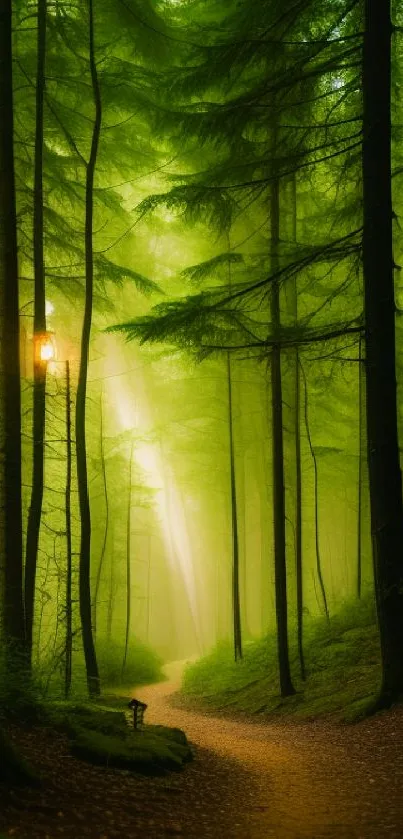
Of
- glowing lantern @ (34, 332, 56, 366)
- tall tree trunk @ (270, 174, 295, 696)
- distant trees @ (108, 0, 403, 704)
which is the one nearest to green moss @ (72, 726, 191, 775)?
distant trees @ (108, 0, 403, 704)

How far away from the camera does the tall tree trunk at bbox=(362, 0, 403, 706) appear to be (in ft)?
25.9

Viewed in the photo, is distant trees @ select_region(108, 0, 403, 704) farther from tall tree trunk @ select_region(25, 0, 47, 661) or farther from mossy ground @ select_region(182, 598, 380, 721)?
mossy ground @ select_region(182, 598, 380, 721)

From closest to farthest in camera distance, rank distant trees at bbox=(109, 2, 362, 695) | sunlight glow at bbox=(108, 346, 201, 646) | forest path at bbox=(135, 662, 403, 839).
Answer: forest path at bbox=(135, 662, 403, 839)
distant trees at bbox=(109, 2, 362, 695)
sunlight glow at bbox=(108, 346, 201, 646)

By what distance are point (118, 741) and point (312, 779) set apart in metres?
2.04

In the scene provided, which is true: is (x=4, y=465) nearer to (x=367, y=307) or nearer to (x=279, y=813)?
(x=279, y=813)

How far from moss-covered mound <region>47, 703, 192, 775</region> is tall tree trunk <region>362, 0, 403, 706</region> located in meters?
3.02

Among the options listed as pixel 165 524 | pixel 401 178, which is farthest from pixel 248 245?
pixel 165 524

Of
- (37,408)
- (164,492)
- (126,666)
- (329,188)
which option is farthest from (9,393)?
(164,492)

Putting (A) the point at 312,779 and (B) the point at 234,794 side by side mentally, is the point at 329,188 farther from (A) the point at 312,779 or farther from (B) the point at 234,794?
(B) the point at 234,794

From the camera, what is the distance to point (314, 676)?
41.5ft

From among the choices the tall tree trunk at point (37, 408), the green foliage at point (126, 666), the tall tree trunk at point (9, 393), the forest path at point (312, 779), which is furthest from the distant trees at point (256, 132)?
the green foliage at point (126, 666)

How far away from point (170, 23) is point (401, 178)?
5.68 m

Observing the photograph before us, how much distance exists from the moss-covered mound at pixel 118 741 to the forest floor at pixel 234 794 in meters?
0.17

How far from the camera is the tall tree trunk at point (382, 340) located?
25.9 feet
